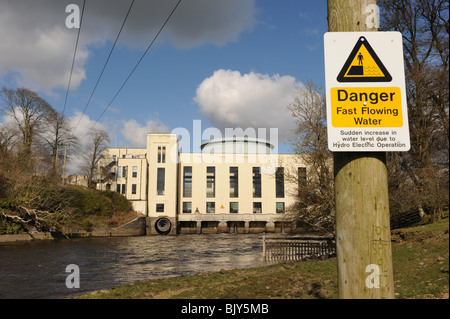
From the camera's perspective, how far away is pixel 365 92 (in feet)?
7.97

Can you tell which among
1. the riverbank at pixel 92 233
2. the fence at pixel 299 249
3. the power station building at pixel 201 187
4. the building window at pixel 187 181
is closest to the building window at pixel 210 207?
the power station building at pixel 201 187

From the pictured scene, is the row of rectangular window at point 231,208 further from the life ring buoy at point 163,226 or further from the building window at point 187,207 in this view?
the life ring buoy at point 163,226

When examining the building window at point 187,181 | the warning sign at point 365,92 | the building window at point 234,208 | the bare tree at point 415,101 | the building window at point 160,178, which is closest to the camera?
the warning sign at point 365,92

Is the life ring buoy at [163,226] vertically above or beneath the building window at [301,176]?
beneath

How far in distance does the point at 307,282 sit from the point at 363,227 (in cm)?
1004

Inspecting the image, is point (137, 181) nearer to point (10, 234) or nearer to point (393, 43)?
point (10, 234)

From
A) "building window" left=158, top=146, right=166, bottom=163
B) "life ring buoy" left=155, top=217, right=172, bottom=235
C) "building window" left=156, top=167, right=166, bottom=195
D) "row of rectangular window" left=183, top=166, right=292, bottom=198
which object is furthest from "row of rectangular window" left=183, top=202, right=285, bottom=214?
"building window" left=158, top=146, right=166, bottom=163

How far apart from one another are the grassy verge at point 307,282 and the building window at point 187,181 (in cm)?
5484

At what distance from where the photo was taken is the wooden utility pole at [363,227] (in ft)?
7.39

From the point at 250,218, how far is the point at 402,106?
66413 mm

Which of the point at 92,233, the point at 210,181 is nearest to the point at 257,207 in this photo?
the point at 210,181

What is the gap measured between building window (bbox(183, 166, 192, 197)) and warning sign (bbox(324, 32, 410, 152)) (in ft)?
223

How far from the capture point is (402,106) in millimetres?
2404

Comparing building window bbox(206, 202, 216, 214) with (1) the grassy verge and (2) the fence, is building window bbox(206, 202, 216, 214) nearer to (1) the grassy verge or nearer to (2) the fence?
(2) the fence
